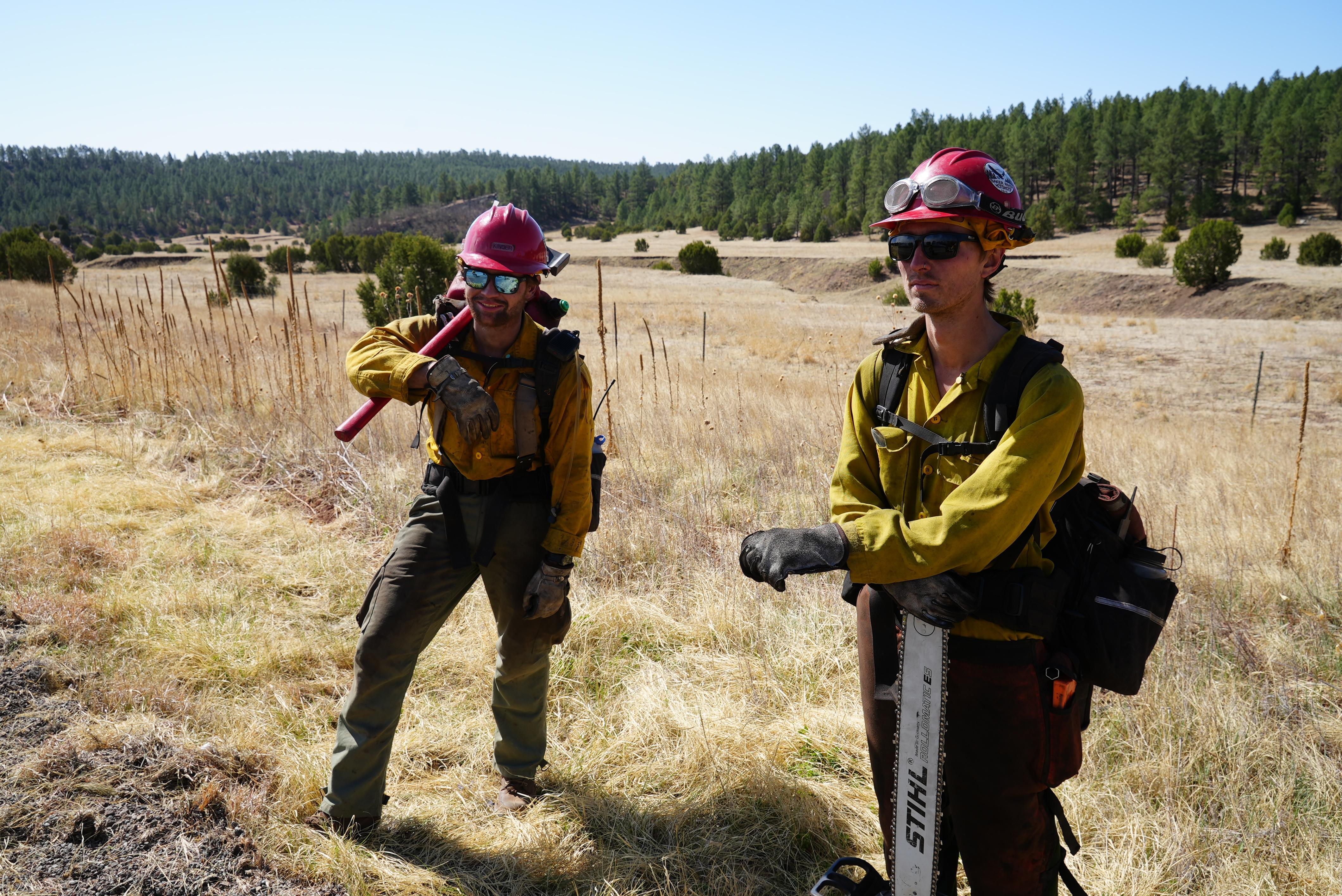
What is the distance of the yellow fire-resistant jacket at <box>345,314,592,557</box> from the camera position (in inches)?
105

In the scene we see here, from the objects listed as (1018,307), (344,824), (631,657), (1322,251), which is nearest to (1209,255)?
(1322,251)

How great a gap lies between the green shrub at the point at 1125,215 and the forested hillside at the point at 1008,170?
67 cm

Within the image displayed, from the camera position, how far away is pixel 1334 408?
12570 millimetres

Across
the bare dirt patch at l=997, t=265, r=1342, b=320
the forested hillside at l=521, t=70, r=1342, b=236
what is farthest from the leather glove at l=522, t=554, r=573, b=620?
the forested hillside at l=521, t=70, r=1342, b=236

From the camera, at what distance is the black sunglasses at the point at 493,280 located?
262cm

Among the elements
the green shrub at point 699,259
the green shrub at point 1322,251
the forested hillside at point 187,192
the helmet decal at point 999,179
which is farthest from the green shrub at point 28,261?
the forested hillside at point 187,192

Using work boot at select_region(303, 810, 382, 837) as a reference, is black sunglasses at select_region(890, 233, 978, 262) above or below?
above

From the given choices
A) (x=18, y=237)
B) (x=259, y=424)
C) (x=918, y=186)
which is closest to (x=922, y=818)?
(x=918, y=186)

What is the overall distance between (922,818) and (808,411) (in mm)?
6680

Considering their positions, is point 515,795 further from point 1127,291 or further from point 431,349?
point 1127,291

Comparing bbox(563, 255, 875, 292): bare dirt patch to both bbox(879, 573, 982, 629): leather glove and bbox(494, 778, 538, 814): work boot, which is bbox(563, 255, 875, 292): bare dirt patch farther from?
bbox(879, 573, 982, 629): leather glove

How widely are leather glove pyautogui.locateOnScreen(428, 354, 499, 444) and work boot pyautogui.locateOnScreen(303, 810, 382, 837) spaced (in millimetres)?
1360

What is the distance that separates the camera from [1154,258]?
38.4 m

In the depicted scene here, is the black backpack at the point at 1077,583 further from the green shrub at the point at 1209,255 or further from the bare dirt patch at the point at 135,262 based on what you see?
the bare dirt patch at the point at 135,262
